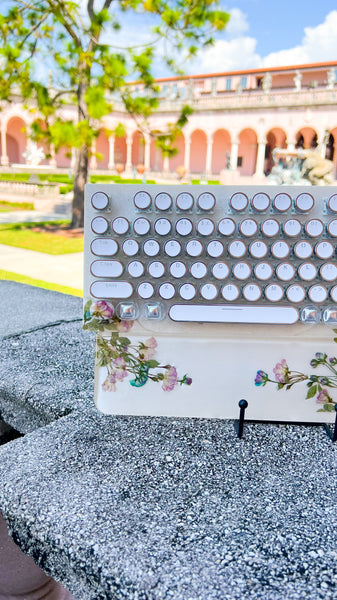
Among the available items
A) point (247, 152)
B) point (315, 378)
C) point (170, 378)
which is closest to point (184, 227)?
point (170, 378)

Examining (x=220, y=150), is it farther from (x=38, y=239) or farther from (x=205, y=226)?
(x=205, y=226)

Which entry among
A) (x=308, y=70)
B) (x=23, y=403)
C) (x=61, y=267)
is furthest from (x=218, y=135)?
(x=23, y=403)

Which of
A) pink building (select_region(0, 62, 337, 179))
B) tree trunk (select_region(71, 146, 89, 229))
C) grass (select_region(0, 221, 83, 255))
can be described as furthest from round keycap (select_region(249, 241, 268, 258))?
pink building (select_region(0, 62, 337, 179))

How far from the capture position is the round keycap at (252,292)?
1.13 meters

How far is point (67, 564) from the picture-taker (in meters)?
0.80

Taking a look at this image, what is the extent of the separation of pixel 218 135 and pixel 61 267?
2619cm

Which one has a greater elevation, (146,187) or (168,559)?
(146,187)

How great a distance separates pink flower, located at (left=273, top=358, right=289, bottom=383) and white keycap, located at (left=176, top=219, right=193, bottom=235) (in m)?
0.38

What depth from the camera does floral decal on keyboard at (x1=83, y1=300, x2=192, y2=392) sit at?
1.16 metres

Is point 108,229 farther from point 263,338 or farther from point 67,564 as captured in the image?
point 67,564

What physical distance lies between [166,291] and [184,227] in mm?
151

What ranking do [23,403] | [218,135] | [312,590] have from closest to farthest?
1. [312,590]
2. [23,403]
3. [218,135]

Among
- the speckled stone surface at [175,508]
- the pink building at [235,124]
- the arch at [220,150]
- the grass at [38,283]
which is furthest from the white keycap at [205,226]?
the arch at [220,150]

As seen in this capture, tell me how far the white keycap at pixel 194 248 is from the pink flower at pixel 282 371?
1.08 feet
